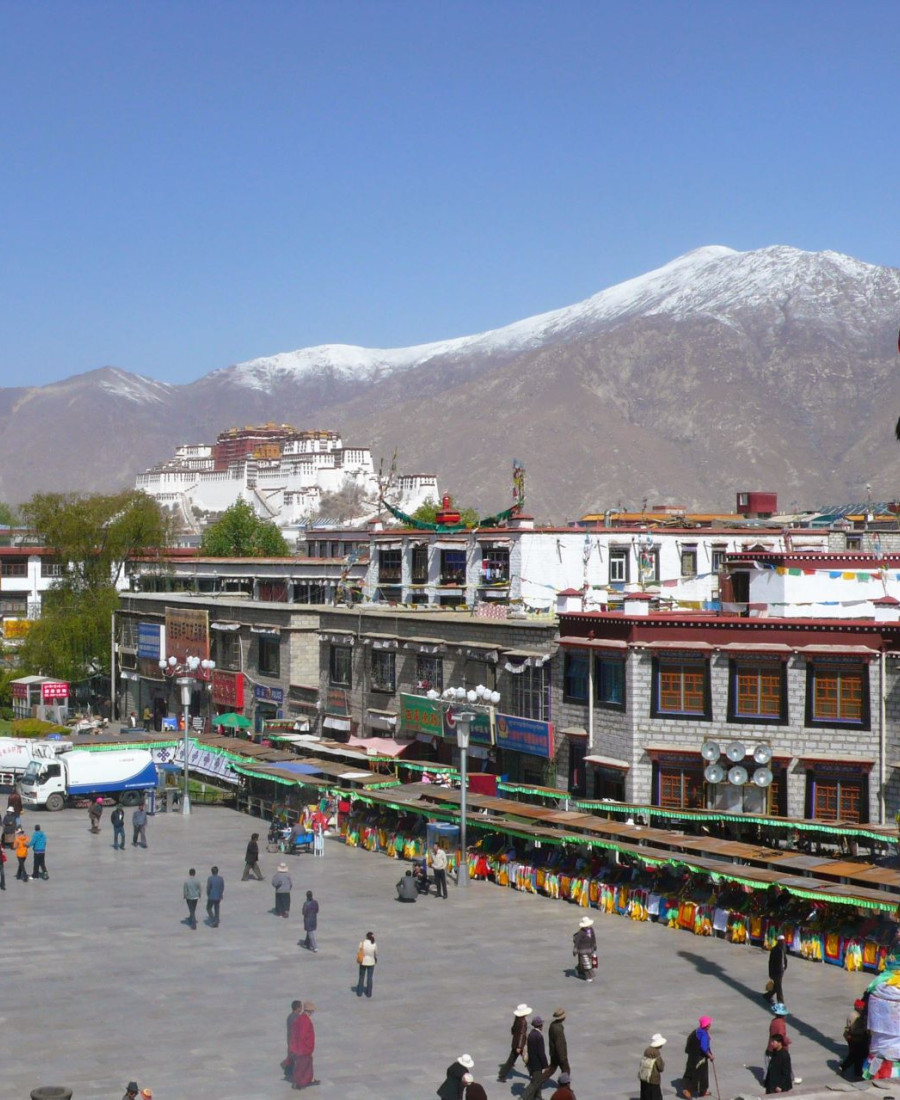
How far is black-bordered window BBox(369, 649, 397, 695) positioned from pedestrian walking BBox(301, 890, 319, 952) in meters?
24.6

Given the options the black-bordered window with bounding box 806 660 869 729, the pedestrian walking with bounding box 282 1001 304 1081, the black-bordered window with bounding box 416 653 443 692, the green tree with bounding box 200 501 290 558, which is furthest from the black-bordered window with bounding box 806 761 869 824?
the green tree with bounding box 200 501 290 558

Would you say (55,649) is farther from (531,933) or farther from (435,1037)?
(435,1037)

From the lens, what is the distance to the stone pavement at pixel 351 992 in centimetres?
2120

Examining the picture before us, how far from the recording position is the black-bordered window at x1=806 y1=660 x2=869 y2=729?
37.6m

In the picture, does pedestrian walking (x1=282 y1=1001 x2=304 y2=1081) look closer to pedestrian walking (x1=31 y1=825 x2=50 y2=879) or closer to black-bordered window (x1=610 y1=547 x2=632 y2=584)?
pedestrian walking (x1=31 y1=825 x2=50 y2=879)

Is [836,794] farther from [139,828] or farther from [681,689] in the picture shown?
[139,828]

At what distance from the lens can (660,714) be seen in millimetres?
40312

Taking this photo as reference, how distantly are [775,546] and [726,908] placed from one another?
1292 inches

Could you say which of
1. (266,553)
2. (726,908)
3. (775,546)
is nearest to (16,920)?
(726,908)

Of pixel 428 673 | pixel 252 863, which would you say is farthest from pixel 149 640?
pixel 252 863

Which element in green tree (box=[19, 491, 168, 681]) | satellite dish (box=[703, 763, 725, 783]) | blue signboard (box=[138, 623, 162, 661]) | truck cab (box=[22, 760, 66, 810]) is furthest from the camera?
green tree (box=[19, 491, 168, 681])

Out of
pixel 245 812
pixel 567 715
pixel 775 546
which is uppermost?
pixel 775 546

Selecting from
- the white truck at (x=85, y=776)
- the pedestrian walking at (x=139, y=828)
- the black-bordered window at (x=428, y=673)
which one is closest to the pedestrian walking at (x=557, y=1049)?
the pedestrian walking at (x=139, y=828)

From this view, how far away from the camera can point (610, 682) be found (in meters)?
41.9
